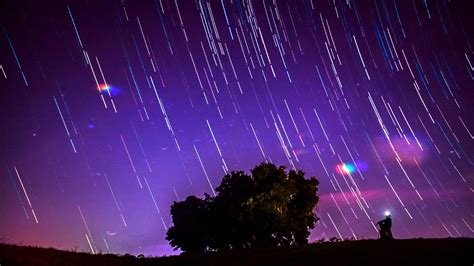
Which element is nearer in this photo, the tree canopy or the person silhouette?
the person silhouette

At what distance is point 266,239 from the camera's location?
3675cm

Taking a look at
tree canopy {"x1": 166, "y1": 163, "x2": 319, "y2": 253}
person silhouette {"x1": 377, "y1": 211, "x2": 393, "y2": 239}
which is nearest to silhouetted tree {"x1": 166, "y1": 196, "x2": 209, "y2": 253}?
tree canopy {"x1": 166, "y1": 163, "x2": 319, "y2": 253}

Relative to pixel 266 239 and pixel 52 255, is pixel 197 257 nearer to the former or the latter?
pixel 52 255

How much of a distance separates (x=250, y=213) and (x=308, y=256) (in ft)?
67.3

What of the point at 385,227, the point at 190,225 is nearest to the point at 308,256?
the point at 385,227

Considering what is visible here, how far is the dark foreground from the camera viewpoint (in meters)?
13.8

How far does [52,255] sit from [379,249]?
12.6 metres

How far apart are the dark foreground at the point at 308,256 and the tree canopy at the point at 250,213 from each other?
705 inches

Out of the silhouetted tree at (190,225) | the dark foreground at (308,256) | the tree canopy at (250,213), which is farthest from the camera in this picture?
the silhouetted tree at (190,225)

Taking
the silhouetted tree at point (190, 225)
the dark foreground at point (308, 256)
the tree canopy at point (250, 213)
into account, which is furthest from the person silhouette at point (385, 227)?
the silhouetted tree at point (190, 225)

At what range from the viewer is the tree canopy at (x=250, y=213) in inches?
1437

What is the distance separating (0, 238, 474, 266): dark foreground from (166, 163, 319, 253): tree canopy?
17.9 m

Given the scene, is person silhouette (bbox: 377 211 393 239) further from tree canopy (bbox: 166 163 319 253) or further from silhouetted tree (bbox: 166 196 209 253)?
silhouetted tree (bbox: 166 196 209 253)

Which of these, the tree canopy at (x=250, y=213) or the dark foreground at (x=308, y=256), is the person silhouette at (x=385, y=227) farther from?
the tree canopy at (x=250, y=213)
